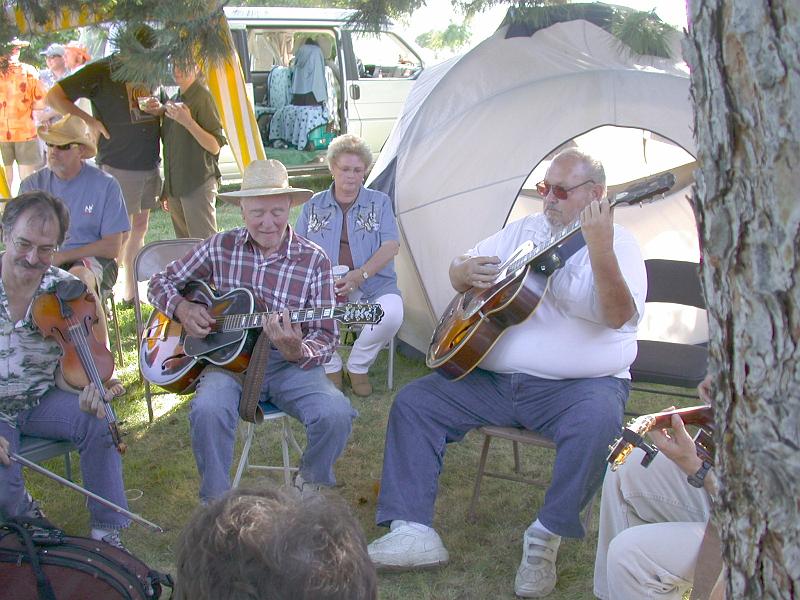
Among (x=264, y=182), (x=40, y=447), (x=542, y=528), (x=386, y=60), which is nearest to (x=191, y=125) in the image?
(x=264, y=182)

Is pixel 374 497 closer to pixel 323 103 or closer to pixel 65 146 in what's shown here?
pixel 65 146

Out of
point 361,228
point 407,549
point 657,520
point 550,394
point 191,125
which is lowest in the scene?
point 407,549

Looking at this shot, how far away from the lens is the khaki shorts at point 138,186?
623 centimetres

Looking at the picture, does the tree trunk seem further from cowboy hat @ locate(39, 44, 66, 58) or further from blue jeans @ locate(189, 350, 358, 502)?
cowboy hat @ locate(39, 44, 66, 58)

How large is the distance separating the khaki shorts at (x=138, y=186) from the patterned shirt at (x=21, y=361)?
3.03 metres

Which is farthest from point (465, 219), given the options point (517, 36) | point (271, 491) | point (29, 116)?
point (29, 116)

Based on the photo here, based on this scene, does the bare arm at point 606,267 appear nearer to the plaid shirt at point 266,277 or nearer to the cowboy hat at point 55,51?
the plaid shirt at point 266,277

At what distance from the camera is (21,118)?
8.60 meters

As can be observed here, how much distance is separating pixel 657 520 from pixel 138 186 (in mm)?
4597

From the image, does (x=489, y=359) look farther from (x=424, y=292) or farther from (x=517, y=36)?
(x=517, y=36)

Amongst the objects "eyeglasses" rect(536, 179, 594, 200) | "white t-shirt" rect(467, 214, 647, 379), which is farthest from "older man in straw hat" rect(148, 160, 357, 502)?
"eyeglasses" rect(536, 179, 594, 200)

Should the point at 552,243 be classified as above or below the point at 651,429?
above

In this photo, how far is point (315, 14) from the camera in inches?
392

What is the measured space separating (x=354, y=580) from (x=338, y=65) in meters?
9.57
